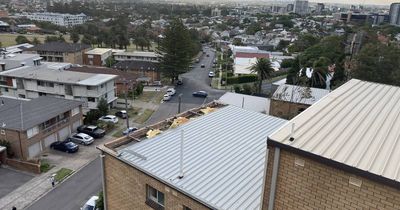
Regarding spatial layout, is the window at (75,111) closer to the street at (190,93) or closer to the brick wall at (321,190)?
the street at (190,93)

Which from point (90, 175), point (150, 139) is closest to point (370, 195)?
point (150, 139)

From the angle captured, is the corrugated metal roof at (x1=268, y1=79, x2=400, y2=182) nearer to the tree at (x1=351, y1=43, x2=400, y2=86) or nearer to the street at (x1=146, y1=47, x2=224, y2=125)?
the street at (x1=146, y1=47, x2=224, y2=125)

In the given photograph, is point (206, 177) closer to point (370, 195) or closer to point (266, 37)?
point (370, 195)

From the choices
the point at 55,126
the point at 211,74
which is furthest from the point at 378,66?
the point at 55,126

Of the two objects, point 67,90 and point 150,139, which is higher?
point 150,139

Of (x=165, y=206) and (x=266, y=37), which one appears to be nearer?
(x=165, y=206)

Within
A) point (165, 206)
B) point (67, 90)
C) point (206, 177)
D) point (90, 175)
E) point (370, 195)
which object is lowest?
point (90, 175)
